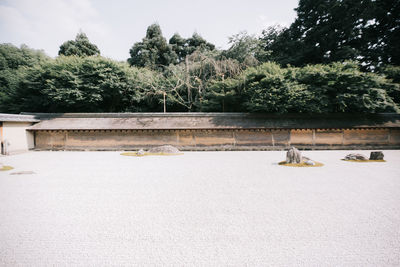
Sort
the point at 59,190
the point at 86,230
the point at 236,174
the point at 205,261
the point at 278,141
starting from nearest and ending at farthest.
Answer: the point at 205,261
the point at 86,230
the point at 59,190
the point at 236,174
the point at 278,141

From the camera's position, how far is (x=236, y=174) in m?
7.09

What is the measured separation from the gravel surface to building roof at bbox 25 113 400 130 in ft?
25.9

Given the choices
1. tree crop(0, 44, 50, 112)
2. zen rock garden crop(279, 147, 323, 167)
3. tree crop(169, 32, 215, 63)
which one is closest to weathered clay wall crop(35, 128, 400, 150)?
zen rock garden crop(279, 147, 323, 167)

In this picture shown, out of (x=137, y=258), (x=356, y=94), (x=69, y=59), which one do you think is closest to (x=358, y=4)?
(x=356, y=94)

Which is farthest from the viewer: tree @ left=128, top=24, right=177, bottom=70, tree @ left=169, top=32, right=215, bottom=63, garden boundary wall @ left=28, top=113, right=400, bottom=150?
tree @ left=169, top=32, right=215, bottom=63

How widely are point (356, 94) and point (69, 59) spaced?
26.5m

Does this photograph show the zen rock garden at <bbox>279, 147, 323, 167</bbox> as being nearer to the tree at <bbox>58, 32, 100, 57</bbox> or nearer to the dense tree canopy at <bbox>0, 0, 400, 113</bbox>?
the dense tree canopy at <bbox>0, 0, 400, 113</bbox>

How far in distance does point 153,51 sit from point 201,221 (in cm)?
2980

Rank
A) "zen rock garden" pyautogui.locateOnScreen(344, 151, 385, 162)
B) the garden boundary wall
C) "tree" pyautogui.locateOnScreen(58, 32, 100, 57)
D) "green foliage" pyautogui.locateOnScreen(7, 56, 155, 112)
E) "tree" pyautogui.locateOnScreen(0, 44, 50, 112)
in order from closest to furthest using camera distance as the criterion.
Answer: "zen rock garden" pyautogui.locateOnScreen(344, 151, 385, 162) → the garden boundary wall → "green foliage" pyautogui.locateOnScreen(7, 56, 155, 112) → "tree" pyautogui.locateOnScreen(0, 44, 50, 112) → "tree" pyautogui.locateOnScreen(58, 32, 100, 57)

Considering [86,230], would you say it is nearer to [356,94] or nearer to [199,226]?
[199,226]

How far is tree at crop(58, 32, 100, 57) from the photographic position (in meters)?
28.9

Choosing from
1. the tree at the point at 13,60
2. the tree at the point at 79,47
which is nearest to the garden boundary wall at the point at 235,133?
the tree at the point at 13,60

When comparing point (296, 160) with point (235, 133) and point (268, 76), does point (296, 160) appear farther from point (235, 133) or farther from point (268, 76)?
point (268, 76)

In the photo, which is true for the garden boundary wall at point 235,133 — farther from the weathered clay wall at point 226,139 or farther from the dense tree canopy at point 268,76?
the dense tree canopy at point 268,76
